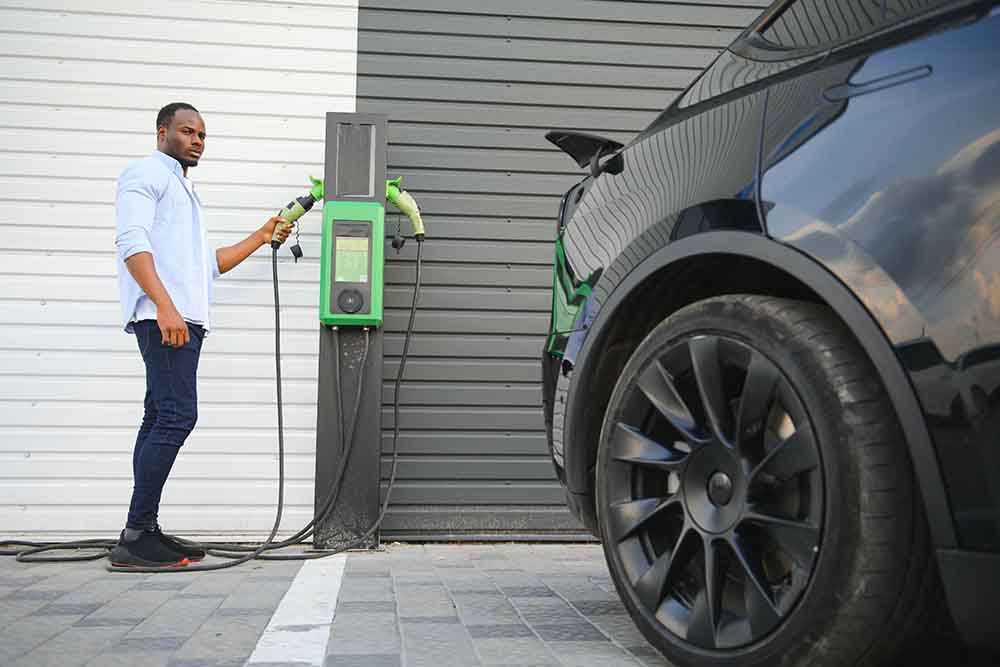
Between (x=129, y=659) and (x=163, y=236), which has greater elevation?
(x=163, y=236)

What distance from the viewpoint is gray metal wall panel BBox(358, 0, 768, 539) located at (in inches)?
208

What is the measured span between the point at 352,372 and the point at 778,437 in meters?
3.28

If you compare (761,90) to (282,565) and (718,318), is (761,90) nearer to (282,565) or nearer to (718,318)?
(718,318)

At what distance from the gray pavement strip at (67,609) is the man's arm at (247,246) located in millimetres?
1956

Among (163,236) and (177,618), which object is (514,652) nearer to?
(177,618)

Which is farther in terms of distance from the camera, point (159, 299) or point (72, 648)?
point (159, 299)

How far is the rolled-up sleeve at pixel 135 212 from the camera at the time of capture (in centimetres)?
414

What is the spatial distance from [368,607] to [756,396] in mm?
1697

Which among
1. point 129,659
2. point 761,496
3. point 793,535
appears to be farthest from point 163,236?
point 793,535

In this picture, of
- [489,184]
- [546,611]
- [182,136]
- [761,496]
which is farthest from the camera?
[489,184]

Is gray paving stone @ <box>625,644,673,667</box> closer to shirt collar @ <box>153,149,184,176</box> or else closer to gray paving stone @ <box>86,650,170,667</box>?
gray paving stone @ <box>86,650,170,667</box>

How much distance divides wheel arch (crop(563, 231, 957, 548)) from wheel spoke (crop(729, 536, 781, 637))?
0.40 metres

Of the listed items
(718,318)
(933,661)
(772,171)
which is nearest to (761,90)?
(772,171)

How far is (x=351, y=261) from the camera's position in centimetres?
481
